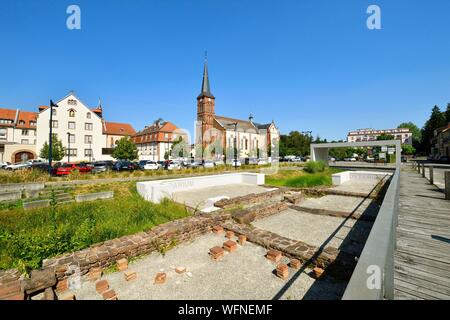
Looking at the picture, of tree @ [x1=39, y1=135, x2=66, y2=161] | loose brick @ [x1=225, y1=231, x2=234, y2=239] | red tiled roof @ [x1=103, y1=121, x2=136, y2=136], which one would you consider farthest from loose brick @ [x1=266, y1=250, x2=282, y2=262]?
red tiled roof @ [x1=103, y1=121, x2=136, y2=136]

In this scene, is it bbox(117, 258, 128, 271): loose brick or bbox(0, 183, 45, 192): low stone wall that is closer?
bbox(117, 258, 128, 271): loose brick

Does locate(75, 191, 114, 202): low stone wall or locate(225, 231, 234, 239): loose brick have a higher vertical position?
locate(75, 191, 114, 202): low stone wall

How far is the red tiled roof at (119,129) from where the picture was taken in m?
59.4

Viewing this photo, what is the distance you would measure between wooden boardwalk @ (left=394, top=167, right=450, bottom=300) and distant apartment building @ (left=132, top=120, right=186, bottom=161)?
56.7m

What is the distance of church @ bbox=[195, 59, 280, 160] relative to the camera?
206 feet

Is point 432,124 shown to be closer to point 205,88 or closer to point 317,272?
point 205,88

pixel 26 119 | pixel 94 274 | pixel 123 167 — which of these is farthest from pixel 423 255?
pixel 26 119

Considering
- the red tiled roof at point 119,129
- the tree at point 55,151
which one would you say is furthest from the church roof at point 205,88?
the tree at point 55,151

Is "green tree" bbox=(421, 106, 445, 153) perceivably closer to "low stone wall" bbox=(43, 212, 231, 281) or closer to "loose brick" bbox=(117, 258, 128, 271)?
"low stone wall" bbox=(43, 212, 231, 281)

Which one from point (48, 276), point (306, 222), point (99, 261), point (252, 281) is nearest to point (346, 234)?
point (306, 222)

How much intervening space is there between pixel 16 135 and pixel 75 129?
13.7m

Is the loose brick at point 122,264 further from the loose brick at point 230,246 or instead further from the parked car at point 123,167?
the parked car at point 123,167

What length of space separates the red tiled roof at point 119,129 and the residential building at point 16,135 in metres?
15.7

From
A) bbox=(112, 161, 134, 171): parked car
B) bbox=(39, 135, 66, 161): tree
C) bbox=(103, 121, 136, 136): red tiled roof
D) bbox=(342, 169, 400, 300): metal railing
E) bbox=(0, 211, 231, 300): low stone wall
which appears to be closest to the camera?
bbox=(342, 169, 400, 300): metal railing
